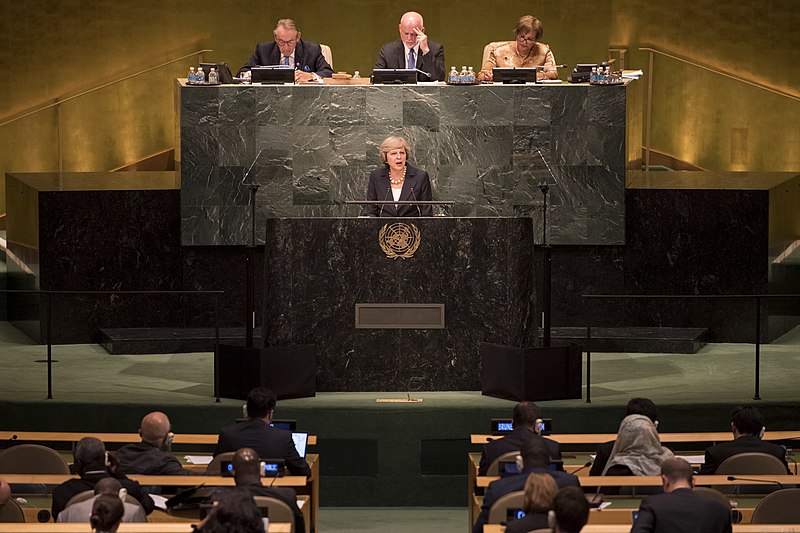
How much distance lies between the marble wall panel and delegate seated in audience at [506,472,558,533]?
6428 millimetres

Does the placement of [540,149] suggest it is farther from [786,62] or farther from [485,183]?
[786,62]

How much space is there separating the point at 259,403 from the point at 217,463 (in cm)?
44

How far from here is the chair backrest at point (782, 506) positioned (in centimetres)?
672

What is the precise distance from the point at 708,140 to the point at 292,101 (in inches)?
224

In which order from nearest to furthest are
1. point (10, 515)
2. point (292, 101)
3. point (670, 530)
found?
point (670, 530) < point (10, 515) < point (292, 101)

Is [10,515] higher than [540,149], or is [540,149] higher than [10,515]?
[540,149]

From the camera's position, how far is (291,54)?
12.6m

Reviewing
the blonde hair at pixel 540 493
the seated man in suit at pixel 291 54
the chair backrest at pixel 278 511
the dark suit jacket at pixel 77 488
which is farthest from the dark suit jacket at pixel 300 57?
the blonde hair at pixel 540 493

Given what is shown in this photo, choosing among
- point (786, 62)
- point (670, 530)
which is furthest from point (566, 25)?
point (670, 530)

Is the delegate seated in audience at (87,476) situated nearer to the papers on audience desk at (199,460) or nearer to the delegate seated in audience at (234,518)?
the delegate seated in audience at (234,518)

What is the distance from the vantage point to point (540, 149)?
1246 centimetres

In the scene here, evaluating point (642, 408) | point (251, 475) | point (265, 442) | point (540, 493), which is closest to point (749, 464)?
point (642, 408)

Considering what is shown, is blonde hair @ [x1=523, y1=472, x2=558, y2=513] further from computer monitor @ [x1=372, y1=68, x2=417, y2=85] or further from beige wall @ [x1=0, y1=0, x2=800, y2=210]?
beige wall @ [x1=0, y1=0, x2=800, y2=210]

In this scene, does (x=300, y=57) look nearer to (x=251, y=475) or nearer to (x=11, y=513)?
(x=251, y=475)
